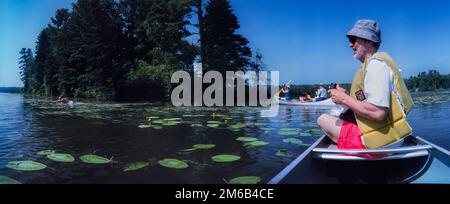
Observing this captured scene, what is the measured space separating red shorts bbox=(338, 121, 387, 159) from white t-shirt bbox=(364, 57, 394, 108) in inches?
7.8

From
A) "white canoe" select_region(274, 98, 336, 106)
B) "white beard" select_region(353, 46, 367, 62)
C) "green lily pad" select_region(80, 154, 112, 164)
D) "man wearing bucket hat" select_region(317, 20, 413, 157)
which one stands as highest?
"white beard" select_region(353, 46, 367, 62)

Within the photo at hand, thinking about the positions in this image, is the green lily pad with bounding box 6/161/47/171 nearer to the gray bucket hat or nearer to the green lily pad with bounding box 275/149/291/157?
the green lily pad with bounding box 275/149/291/157

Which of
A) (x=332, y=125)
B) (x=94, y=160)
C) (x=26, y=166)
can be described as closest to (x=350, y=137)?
(x=332, y=125)

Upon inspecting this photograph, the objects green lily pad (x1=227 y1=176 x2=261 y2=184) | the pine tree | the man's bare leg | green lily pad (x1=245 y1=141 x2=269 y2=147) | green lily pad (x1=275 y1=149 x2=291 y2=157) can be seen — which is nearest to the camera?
the man's bare leg

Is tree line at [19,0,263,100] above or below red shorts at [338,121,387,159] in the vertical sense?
above

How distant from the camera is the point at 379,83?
4.68ft

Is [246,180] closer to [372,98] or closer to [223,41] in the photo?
[372,98]

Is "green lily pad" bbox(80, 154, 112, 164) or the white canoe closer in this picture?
"green lily pad" bbox(80, 154, 112, 164)

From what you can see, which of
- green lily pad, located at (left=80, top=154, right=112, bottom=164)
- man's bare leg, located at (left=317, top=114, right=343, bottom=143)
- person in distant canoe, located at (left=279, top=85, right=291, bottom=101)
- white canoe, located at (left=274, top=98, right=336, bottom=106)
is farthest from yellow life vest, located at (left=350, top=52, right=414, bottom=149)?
person in distant canoe, located at (left=279, top=85, right=291, bottom=101)

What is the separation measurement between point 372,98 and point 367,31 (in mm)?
304

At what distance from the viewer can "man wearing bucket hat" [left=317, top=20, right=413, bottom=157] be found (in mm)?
1437
